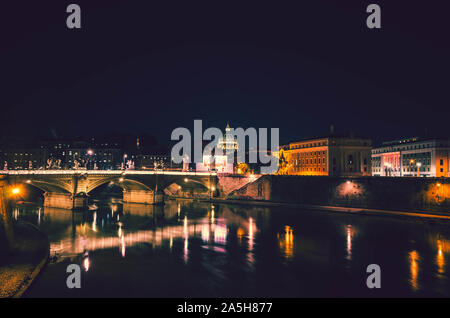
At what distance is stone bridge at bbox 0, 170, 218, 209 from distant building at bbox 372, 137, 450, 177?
158 feet

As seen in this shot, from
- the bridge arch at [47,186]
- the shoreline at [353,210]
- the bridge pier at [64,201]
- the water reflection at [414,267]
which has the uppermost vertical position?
the bridge arch at [47,186]

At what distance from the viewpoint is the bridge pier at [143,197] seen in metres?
70.3

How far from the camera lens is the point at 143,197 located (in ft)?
237

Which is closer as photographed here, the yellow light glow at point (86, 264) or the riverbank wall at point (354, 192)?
the yellow light glow at point (86, 264)

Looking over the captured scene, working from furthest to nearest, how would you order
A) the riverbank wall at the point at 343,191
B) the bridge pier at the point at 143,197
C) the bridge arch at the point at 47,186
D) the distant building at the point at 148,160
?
the distant building at the point at 148,160, the bridge pier at the point at 143,197, the bridge arch at the point at 47,186, the riverbank wall at the point at 343,191

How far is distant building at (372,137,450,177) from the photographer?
78.2m

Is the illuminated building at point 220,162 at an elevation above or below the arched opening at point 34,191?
above

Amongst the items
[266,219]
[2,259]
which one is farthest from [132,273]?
[266,219]

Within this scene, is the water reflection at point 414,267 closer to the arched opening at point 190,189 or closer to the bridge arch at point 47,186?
the bridge arch at point 47,186

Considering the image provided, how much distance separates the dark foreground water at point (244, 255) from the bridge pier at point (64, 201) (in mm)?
3575

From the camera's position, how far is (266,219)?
52.5 m

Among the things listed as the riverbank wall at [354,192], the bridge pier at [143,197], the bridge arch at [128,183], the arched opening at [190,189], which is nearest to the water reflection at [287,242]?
the riverbank wall at [354,192]

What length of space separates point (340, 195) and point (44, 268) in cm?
4830
